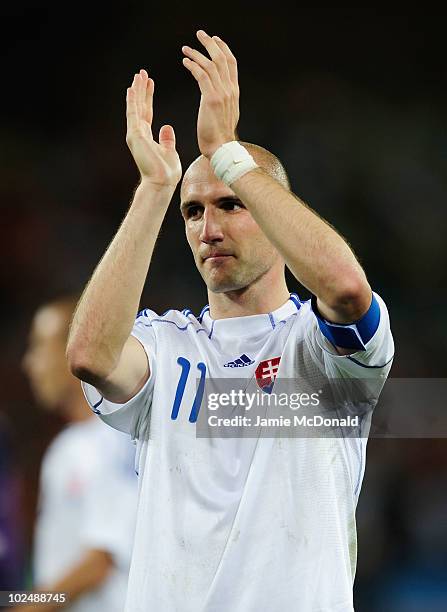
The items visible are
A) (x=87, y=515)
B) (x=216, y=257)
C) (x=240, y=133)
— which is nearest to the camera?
(x=216, y=257)

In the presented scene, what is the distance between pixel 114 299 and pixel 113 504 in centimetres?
161

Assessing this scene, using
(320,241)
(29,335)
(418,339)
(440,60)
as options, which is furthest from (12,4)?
(320,241)

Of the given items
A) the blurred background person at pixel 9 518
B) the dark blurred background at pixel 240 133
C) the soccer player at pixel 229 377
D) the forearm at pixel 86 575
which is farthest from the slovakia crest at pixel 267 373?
the dark blurred background at pixel 240 133

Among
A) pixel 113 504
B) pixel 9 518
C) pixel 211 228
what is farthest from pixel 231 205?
pixel 9 518

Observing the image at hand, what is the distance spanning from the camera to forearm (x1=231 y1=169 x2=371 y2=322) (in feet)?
6.33

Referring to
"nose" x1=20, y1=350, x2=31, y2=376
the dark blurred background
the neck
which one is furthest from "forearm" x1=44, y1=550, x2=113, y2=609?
"nose" x1=20, y1=350, x2=31, y2=376

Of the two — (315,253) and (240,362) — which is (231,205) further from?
(315,253)

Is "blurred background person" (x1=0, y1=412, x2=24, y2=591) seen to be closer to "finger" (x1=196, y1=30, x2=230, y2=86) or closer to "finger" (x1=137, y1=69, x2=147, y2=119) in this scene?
"finger" (x1=137, y1=69, x2=147, y2=119)

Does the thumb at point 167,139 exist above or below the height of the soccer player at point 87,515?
above

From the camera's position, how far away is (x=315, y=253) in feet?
6.34

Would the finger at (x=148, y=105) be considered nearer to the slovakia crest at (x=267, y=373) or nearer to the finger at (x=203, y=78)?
the finger at (x=203, y=78)

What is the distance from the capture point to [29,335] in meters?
5.37

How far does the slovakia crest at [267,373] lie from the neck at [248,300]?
7.5 inches

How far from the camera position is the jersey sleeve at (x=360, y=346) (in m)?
2.01
